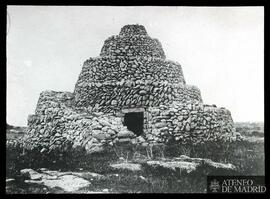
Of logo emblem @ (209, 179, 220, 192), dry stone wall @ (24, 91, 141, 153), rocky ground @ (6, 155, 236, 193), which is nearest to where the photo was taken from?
rocky ground @ (6, 155, 236, 193)

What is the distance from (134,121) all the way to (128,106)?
2.99 feet

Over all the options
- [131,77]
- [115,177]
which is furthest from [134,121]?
[115,177]

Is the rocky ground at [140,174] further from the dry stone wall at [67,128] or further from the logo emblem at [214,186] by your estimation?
the dry stone wall at [67,128]

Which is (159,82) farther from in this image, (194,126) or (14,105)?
(14,105)

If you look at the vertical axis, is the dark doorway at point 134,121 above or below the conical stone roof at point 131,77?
below

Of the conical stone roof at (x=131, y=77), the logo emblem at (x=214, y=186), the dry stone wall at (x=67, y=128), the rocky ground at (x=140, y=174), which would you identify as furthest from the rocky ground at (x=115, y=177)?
the conical stone roof at (x=131, y=77)

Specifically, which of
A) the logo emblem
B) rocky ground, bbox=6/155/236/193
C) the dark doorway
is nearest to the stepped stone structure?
the dark doorway

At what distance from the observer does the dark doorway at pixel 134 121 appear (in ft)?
44.1

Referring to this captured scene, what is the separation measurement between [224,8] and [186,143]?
4544 millimetres

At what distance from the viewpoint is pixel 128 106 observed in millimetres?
13016

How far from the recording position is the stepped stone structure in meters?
12.3

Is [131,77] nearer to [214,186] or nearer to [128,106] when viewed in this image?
[128,106]

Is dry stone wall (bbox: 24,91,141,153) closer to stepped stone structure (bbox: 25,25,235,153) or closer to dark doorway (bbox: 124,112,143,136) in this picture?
stepped stone structure (bbox: 25,25,235,153)

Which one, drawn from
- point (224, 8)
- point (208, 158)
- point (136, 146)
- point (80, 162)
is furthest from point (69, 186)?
point (224, 8)
